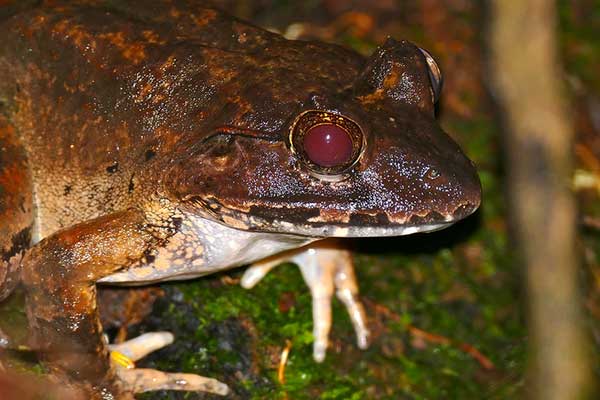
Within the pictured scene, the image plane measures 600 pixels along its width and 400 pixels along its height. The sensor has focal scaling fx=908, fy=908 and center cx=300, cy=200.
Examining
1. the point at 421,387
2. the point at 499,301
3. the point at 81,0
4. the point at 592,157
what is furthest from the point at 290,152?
the point at 592,157

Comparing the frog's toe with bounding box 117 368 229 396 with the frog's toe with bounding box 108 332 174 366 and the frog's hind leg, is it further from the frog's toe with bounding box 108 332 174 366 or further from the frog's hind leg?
the frog's hind leg

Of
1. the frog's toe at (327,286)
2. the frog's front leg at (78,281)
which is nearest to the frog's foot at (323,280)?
the frog's toe at (327,286)

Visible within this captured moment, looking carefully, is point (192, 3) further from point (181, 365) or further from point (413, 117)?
point (181, 365)

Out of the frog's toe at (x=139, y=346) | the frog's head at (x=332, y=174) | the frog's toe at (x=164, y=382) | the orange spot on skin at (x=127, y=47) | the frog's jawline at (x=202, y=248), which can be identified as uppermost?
the orange spot on skin at (x=127, y=47)

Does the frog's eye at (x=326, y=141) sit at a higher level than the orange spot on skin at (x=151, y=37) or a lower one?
lower

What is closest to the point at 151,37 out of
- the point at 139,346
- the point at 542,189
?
the point at 139,346

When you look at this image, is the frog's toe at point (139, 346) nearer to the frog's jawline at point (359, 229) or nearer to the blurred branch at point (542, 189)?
the frog's jawline at point (359, 229)

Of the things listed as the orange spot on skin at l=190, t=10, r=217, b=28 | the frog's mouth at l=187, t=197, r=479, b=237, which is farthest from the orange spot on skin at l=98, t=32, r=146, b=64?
the frog's mouth at l=187, t=197, r=479, b=237
